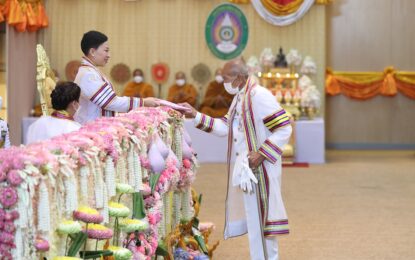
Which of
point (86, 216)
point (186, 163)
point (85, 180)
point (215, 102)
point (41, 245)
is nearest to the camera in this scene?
point (41, 245)

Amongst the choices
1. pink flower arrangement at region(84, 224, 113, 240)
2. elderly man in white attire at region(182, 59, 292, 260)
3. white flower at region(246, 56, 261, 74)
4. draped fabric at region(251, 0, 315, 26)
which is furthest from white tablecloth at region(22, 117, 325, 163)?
pink flower arrangement at region(84, 224, 113, 240)

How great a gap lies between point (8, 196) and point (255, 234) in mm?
2845

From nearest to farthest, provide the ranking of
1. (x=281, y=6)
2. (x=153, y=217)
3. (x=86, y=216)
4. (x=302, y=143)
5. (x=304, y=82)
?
(x=86, y=216), (x=153, y=217), (x=302, y=143), (x=304, y=82), (x=281, y=6)

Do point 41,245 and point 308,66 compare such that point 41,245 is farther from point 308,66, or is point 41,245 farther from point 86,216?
point 308,66

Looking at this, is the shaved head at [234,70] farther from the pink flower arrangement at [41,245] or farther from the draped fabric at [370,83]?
the draped fabric at [370,83]

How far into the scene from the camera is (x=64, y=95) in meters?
4.96

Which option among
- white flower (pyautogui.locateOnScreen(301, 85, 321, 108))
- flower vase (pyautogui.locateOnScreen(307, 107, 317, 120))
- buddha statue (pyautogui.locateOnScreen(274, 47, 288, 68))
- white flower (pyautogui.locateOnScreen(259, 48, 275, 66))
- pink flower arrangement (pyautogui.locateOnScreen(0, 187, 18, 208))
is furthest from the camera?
buddha statue (pyautogui.locateOnScreen(274, 47, 288, 68))

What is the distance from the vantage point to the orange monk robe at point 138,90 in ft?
46.9

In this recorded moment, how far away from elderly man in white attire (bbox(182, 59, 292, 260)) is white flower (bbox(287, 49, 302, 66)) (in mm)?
8397

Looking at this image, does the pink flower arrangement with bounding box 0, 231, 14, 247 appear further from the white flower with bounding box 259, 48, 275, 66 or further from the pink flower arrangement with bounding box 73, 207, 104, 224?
the white flower with bounding box 259, 48, 275, 66

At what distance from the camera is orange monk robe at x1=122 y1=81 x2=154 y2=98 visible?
14297 millimetres

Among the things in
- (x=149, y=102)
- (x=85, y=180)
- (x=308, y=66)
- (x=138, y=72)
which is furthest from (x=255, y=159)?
(x=138, y=72)

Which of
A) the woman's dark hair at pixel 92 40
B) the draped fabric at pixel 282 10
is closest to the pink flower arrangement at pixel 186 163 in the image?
the woman's dark hair at pixel 92 40

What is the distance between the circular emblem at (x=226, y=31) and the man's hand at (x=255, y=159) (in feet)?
29.9
